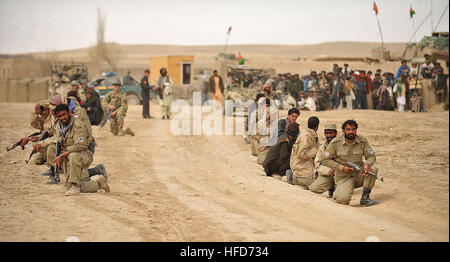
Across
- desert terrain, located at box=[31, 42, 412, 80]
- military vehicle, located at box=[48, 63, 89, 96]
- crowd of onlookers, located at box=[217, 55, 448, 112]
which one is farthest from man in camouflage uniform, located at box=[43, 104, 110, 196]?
desert terrain, located at box=[31, 42, 412, 80]

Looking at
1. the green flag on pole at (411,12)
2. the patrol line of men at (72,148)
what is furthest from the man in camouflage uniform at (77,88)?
the green flag on pole at (411,12)

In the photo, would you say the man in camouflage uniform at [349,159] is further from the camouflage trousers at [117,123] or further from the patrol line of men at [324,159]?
the camouflage trousers at [117,123]

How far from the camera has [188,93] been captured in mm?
29609

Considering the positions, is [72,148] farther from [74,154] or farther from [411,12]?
[411,12]

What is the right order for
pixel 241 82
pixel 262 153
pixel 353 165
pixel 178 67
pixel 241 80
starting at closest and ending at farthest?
pixel 353 165 < pixel 262 153 < pixel 241 82 < pixel 241 80 < pixel 178 67

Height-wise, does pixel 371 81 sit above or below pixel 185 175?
above

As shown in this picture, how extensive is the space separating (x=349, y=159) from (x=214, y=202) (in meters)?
1.93

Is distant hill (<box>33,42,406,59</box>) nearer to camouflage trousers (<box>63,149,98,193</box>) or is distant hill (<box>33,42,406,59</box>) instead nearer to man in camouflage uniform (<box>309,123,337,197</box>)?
man in camouflage uniform (<box>309,123,337,197</box>)

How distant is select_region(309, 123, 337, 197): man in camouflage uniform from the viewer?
8.32 metres

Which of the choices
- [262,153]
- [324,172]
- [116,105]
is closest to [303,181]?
[324,172]

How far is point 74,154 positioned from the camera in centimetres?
799

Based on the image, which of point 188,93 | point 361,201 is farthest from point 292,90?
point 361,201
